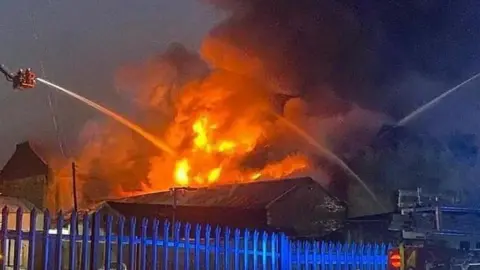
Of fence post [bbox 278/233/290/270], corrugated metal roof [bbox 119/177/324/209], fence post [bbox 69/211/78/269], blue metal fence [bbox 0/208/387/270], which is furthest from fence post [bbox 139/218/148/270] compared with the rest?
corrugated metal roof [bbox 119/177/324/209]

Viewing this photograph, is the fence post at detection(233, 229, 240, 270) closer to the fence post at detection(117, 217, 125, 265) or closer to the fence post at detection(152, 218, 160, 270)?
the fence post at detection(152, 218, 160, 270)

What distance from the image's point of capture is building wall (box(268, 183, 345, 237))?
26.2m

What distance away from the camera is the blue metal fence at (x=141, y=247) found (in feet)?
28.8

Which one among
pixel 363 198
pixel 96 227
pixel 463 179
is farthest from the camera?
pixel 363 198

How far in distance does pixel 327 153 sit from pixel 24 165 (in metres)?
20.3

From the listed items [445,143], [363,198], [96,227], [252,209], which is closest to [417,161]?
[445,143]

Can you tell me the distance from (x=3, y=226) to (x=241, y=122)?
2949cm

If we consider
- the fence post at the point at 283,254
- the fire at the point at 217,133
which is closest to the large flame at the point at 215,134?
the fire at the point at 217,133

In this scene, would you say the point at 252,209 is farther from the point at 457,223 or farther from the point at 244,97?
the point at 457,223

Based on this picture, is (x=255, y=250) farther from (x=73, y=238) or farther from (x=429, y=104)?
(x=429, y=104)

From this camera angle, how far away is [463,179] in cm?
2144

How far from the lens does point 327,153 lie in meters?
31.2

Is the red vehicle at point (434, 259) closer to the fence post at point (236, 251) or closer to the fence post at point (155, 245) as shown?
the fence post at point (236, 251)

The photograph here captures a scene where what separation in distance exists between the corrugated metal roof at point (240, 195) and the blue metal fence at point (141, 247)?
48.2 feet
